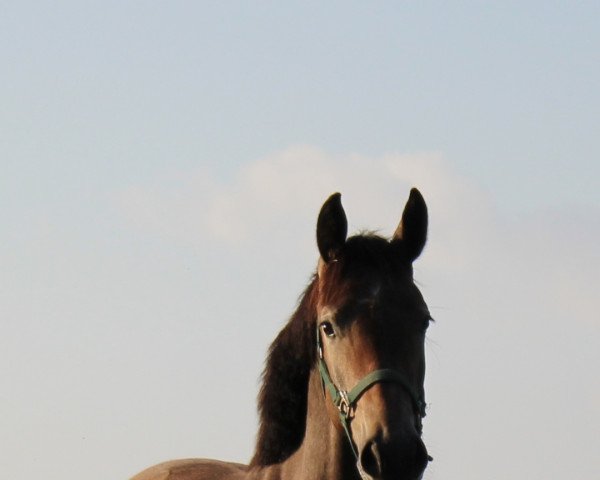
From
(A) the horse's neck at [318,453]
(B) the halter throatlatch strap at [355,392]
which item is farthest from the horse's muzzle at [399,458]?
(A) the horse's neck at [318,453]

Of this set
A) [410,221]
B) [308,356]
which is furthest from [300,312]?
[410,221]

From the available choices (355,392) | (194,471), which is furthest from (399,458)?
(194,471)

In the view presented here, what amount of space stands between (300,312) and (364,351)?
720 mm

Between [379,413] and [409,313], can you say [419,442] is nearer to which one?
[379,413]

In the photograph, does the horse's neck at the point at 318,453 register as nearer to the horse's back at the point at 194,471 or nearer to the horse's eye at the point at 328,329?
the horse's eye at the point at 328,329

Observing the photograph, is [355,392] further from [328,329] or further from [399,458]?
[399,458]

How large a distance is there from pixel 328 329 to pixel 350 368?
26 centimetres

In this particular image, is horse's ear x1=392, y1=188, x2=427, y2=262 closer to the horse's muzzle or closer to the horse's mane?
the horse's mane

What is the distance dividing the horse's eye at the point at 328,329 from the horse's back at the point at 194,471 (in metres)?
1.37

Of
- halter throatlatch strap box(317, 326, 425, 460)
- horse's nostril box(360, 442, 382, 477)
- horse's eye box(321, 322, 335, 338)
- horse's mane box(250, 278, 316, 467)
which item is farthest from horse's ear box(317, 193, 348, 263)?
horse's nostril box(360, 442, 382, 477)

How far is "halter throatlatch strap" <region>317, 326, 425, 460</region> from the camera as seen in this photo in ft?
25.5

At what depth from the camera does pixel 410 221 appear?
8555 mm

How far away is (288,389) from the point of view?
27.8 feet

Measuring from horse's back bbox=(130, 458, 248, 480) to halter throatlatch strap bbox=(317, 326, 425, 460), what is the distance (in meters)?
1.22
